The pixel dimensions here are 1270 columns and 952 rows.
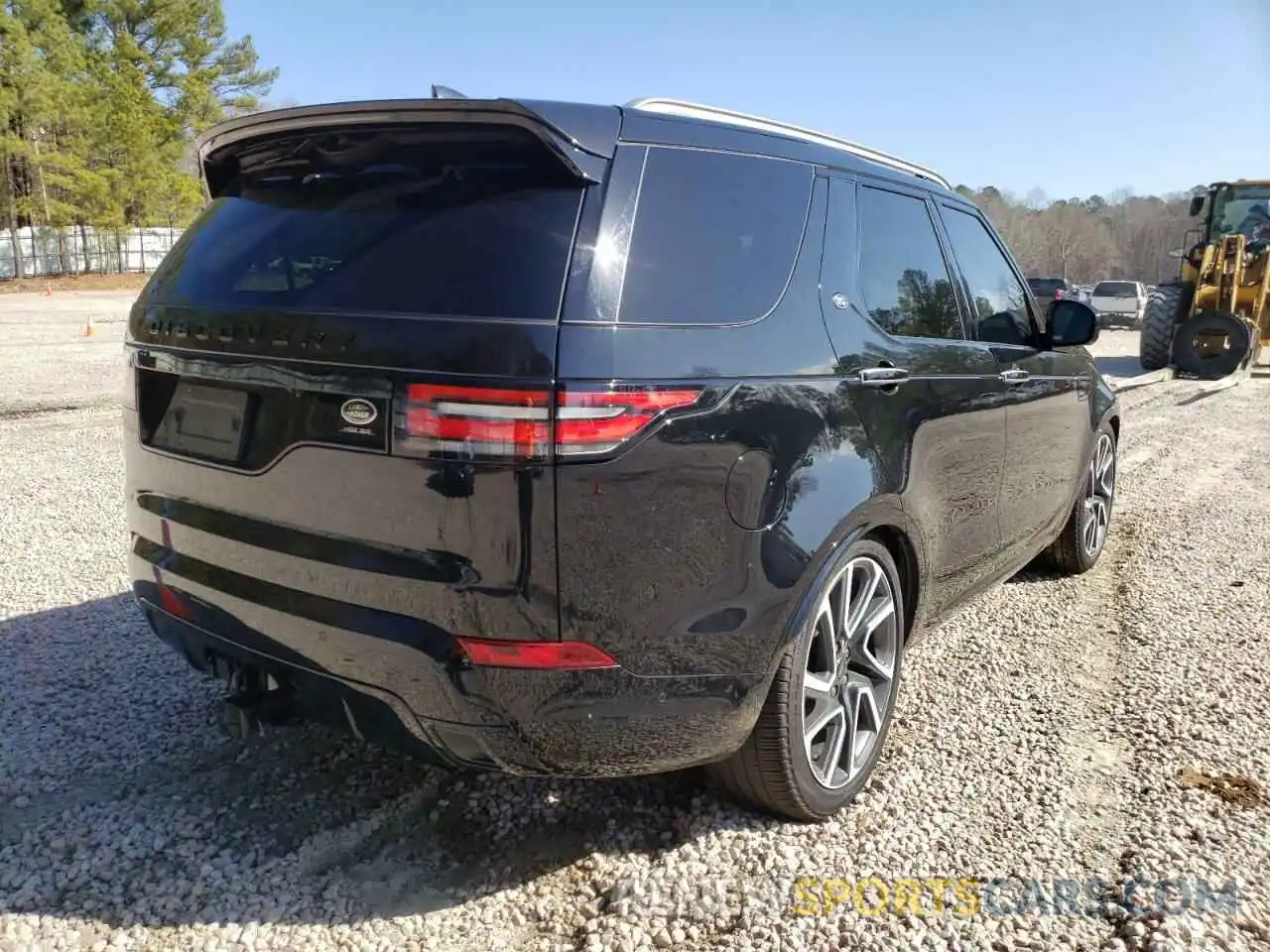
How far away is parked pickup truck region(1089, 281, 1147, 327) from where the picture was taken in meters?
30.9

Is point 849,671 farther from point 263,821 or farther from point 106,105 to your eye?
point 106,105

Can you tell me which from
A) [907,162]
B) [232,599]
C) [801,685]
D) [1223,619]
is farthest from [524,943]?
[1223,619]

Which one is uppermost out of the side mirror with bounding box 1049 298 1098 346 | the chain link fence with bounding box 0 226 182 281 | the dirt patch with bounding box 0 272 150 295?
the chain link fence with bounding box 0 226 182 281

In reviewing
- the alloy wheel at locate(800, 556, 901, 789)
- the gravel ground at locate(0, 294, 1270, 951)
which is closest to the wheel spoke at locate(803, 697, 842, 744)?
the alloy wheel at locate(800, 556, 901, 789)

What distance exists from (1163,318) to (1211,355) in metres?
1.05

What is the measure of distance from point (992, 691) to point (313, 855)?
245cm

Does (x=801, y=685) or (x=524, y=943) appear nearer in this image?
(x=524, y=943)

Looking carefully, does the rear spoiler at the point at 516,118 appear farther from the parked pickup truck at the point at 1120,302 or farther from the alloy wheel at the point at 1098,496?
the parked pickup truck at the point at 1120,302

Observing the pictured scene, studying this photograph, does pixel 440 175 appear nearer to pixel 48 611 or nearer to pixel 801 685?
pixel 801 685

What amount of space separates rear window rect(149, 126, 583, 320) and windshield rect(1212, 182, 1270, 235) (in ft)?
57.2

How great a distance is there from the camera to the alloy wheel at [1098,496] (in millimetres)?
5062

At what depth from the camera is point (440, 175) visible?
2.30 metres

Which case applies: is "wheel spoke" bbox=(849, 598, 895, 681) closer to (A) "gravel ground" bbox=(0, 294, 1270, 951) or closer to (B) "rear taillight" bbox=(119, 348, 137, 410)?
(A) "gravel ground" bbox=(0, 294, 1270, 951)

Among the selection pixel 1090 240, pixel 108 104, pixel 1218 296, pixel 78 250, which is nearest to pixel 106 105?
pixel 108 104
